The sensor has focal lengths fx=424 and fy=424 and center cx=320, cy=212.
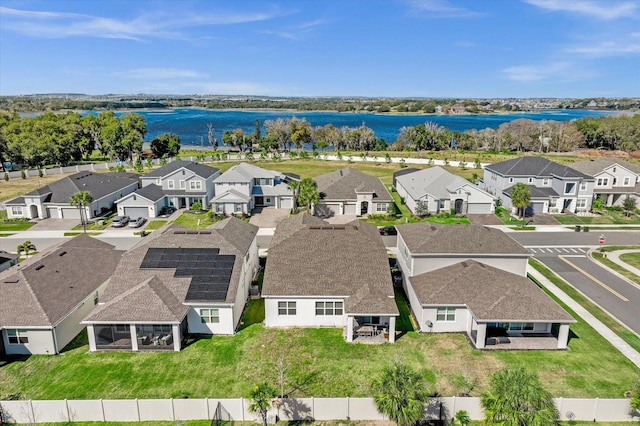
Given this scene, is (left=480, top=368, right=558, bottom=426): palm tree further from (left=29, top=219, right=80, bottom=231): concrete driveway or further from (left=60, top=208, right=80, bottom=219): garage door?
(left=60, top=208, right=80, bottom=219): garage door

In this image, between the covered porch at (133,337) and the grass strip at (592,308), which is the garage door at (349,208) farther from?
the covered porch at (133,337)

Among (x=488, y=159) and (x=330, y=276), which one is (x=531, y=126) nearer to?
(x=488, y=159)

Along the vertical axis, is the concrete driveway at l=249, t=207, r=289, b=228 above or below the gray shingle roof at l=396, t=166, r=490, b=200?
below

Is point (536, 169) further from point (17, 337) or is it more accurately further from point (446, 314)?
point (17, 337)

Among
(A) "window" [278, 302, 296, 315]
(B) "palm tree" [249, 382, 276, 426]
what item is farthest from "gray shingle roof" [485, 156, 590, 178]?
(B) "palm tree" [249, 382, 276, 426]

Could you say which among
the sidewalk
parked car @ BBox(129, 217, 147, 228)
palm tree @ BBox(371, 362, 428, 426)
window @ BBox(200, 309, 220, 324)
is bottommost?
the sidewalk

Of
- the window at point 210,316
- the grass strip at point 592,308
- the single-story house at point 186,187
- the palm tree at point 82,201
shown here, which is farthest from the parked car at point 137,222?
the grass strip at point 592,308

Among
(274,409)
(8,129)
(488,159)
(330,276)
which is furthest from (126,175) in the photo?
(488,159)
